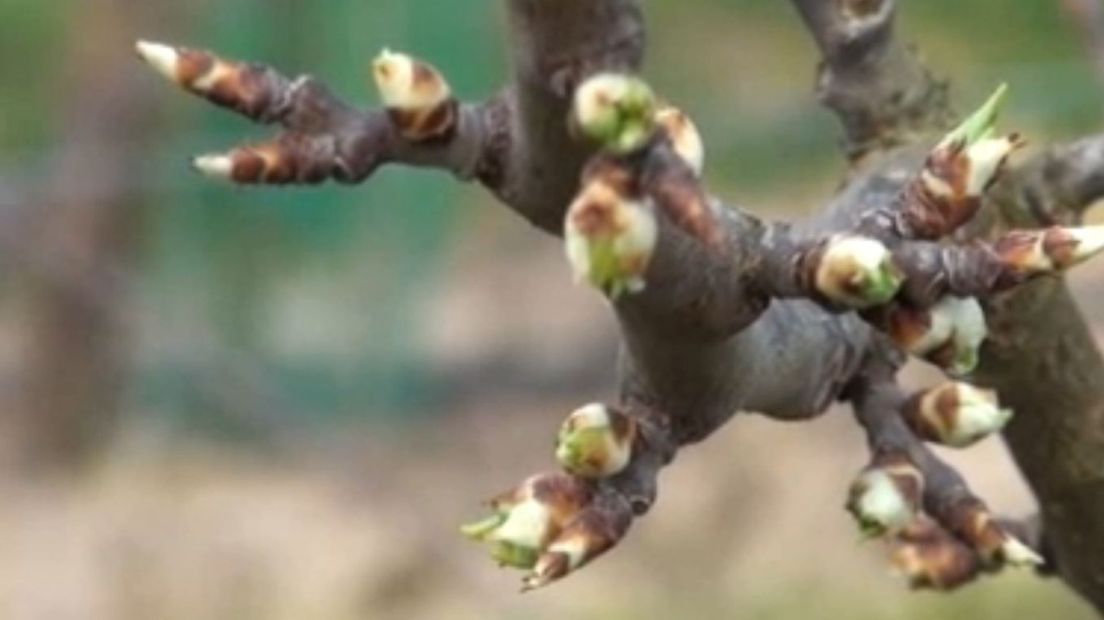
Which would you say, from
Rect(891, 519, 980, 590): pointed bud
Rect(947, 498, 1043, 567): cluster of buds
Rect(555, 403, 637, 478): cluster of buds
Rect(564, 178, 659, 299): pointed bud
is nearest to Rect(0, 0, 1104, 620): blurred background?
Rect(891, 519, 980, 590): pointed bud

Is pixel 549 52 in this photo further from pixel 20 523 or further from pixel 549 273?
pixel 549 273

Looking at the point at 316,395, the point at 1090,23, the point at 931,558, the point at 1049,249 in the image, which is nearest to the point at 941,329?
the point at 1049,249

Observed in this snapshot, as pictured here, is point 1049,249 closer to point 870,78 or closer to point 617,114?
point 617,114

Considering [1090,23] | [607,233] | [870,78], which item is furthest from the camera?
[1090,23]

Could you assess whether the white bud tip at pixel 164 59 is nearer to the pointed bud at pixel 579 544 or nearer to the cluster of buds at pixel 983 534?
the pointed bud at pixel 579 544

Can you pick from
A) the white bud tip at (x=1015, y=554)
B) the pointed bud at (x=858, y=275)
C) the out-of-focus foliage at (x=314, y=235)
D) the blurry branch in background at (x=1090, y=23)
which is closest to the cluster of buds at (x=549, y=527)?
the pointed bud at (x=858, y=275)

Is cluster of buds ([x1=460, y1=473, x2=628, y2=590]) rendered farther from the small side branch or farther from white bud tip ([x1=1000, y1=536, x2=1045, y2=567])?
the small side branch
